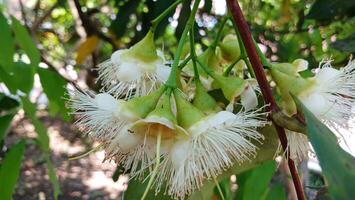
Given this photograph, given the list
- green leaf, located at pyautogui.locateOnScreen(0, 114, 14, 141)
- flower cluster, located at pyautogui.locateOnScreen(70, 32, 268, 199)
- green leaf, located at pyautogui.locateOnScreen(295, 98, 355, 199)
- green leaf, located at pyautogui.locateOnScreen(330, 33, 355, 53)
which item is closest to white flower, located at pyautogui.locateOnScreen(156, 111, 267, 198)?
flower cluster, located at pyautogui.locateOnScreen(70, 32, 268, 199)

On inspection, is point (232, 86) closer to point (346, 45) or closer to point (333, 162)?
point (333, 162)

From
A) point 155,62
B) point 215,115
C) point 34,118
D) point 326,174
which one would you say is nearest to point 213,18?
point 34,118

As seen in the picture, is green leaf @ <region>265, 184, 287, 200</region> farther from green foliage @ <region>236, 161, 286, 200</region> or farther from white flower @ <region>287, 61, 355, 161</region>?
white flower @ <region>287, 61, 355, 161</region>

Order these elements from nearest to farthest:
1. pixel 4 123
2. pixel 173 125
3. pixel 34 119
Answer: pixel 173 125, pixel 34 119, pixel 4 123

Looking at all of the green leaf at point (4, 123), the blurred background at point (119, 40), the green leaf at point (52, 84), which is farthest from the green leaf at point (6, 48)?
the green leaf at point (4, 123)

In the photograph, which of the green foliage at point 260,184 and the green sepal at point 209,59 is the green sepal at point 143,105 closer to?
the green sepal at point 209,59

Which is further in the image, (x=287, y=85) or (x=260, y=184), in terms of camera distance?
(x=260, y=184)

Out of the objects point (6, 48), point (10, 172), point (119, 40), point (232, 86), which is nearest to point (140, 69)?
point (232, 86)
